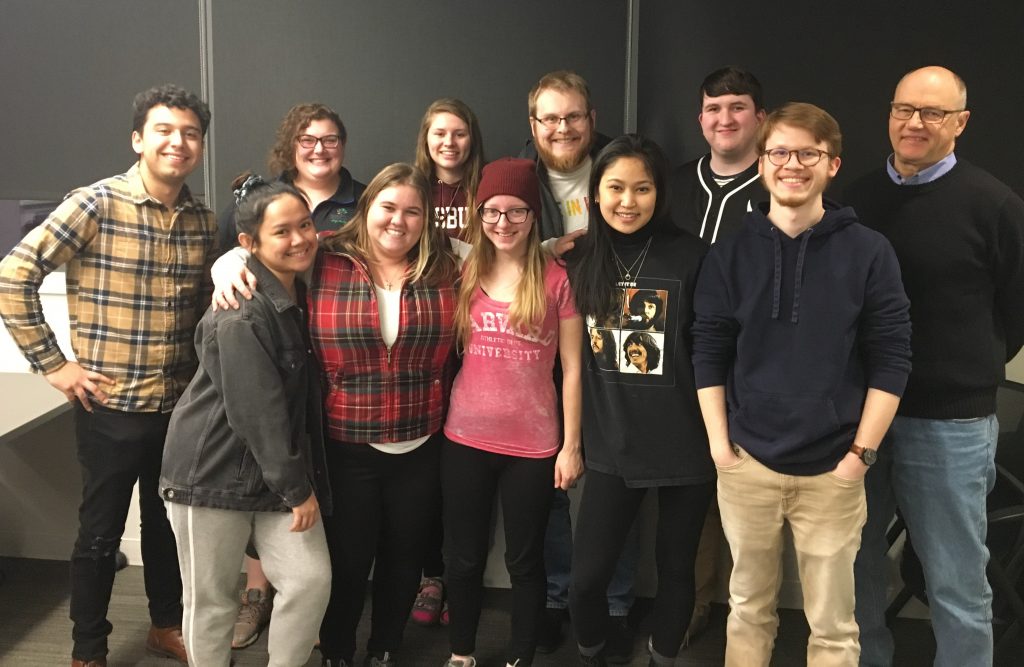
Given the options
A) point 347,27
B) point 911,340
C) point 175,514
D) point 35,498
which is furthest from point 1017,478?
point 35,498

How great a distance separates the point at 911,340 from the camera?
196 centimetres

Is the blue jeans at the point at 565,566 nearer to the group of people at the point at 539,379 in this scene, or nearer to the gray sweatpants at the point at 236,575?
the group of people at the point at 539,379

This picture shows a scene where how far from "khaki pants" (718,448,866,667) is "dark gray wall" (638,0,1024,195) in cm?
132

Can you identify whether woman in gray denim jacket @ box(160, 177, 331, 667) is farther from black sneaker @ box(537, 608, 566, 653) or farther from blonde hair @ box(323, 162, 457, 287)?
black sneaker @ box(537, 608, 566, 653)

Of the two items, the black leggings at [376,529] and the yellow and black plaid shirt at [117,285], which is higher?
the yellow and black plaid shirt at [117,285]

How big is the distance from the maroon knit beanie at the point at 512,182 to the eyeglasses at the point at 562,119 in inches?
13.1

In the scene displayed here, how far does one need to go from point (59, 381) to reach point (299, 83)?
4.48 feet

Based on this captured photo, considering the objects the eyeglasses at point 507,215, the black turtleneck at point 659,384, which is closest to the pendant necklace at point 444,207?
the eyeglasses at point 507,215

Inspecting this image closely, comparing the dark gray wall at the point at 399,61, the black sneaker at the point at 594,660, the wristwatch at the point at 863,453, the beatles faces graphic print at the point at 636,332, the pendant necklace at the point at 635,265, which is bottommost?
the black sneaker at the point at 594,660

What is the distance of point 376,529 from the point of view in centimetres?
209

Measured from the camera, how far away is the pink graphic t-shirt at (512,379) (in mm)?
2012

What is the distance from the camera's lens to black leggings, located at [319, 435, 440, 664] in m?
2.04

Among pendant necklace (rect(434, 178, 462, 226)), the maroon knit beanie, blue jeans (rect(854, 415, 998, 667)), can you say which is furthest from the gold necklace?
blue jeans (rect(854, 415, 998, 667))

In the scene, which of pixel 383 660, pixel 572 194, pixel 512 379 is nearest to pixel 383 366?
pixel 512 379
